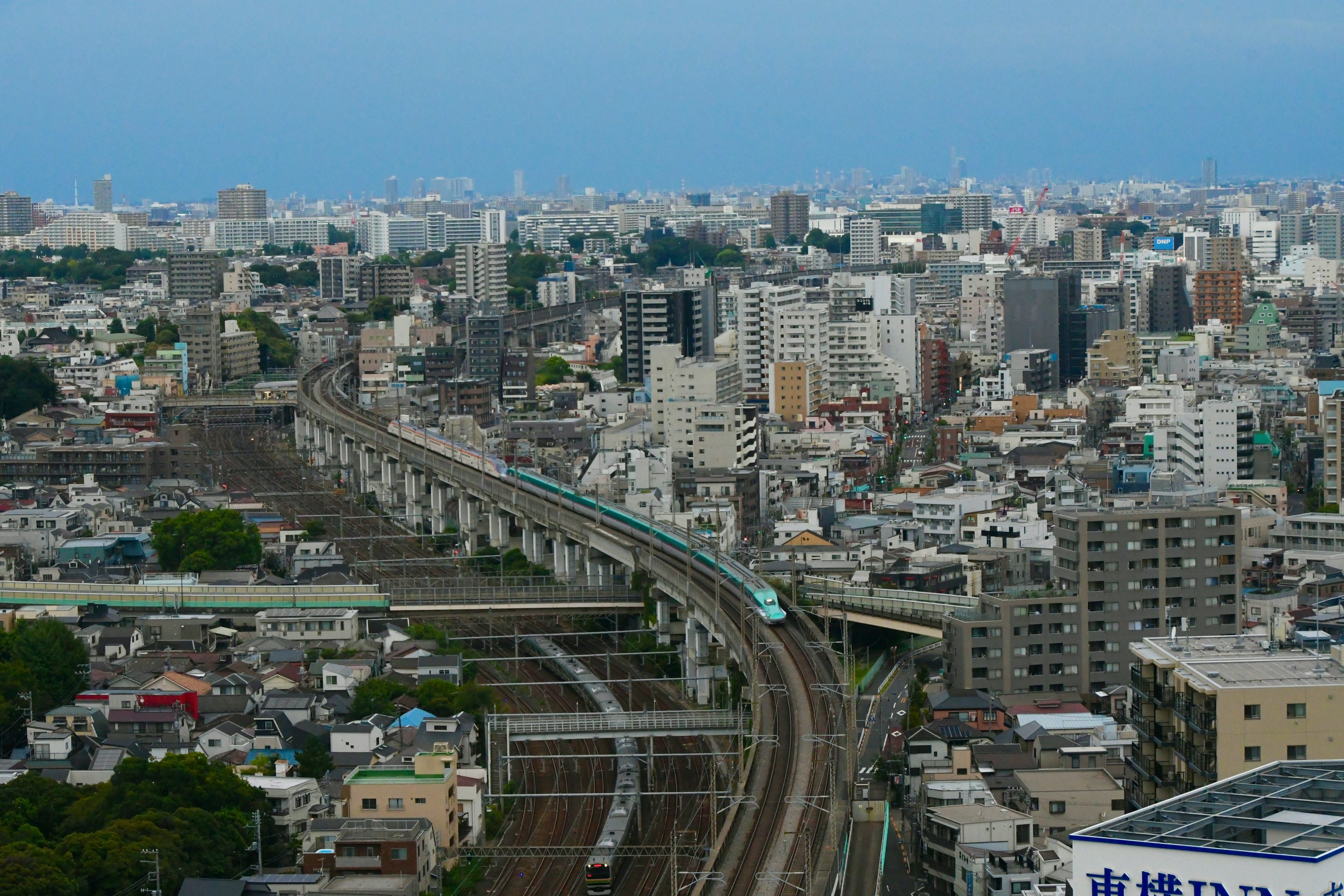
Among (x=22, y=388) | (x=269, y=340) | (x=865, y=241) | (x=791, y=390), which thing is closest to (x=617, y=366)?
(x=791, y=390)

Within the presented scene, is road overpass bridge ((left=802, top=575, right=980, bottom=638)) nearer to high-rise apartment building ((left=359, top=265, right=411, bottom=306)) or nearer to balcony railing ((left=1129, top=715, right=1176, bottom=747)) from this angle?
balcony railing ((left=1129, top=715, right=1176, bottom=747))

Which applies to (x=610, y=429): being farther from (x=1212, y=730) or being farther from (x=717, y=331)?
(x=1212, y=730)

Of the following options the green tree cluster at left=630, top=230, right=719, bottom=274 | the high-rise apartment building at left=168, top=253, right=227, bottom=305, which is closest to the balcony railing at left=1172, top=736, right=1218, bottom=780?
the high-rise apartment building at left=168, top=253, right=227, bottom=305

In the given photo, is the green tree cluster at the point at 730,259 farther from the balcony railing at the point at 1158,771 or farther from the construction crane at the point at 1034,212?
the balcony railing at the point at 1158,771

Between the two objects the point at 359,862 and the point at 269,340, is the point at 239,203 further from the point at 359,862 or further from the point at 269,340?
the point at 359,862

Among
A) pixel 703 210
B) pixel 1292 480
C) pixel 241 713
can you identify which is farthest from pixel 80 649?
pixel 703 210

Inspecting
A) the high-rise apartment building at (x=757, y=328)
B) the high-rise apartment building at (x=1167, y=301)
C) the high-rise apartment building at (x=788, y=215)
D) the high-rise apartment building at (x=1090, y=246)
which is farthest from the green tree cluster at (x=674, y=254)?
the high-rise apartment building at (x=757, y=328)
